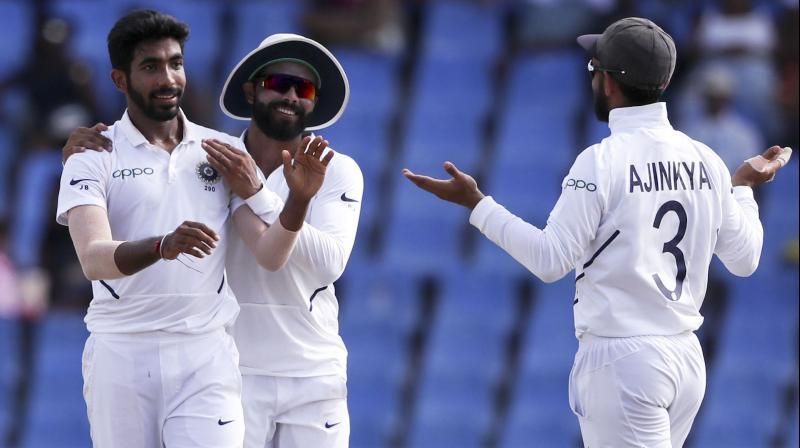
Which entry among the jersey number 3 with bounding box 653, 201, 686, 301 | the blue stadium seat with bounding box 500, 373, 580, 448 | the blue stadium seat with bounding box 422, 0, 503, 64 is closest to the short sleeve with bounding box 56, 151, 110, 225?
the jersey number 3 with bounding box 653, 201, 686, 301

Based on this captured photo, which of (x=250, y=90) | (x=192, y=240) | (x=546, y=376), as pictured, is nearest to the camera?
(x=192, y=240)

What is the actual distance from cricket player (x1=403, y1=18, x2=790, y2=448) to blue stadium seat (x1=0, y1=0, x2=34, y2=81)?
6.48 meters

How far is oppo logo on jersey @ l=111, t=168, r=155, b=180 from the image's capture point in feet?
17.1

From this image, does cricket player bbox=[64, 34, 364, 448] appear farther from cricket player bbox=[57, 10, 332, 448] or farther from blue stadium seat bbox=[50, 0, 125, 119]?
blue stadium seat bbox=[50, 0, 125, 119]

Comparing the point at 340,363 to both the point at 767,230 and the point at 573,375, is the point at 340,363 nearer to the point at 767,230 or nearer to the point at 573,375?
the point at 573,375

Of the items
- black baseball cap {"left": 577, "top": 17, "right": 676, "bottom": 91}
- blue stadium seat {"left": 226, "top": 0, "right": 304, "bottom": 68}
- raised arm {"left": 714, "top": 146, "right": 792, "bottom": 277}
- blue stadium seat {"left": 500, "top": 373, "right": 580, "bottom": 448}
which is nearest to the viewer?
black baseball cap {"left": 577, "top": 17, "right": 676, "bottom": 91}

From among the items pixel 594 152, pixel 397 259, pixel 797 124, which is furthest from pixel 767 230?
pixel 594 152

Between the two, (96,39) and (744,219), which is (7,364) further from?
(744,219)

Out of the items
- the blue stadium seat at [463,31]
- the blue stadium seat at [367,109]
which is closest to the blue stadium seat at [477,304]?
the blue stadium seat at [367,109]

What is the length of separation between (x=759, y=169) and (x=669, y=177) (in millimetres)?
595

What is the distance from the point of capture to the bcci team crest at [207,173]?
5.34 m

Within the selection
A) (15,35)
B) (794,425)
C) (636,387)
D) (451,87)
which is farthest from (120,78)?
(15,35)

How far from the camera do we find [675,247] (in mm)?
5156

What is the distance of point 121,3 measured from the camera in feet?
38.2
